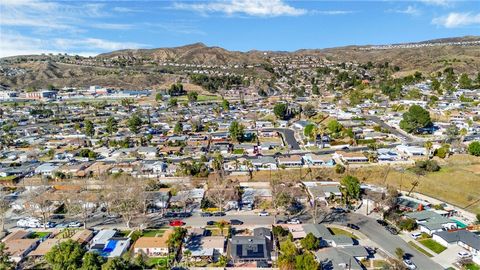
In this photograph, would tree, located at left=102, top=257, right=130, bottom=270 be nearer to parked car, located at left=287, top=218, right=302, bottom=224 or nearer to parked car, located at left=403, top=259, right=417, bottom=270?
parked car, located at left=287, top=218, right=302, bottom=224

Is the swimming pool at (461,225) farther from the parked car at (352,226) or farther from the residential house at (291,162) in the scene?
the residential house at (291,162)

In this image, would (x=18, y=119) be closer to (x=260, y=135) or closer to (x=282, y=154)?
(x=260, y=135)

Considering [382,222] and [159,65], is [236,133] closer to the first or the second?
[382,222]

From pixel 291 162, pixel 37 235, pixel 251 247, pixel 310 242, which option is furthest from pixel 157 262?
pixel 291 162

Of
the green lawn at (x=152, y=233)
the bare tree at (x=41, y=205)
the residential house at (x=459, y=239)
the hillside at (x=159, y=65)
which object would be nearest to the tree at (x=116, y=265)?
the green lawn at (x=152, y=233)

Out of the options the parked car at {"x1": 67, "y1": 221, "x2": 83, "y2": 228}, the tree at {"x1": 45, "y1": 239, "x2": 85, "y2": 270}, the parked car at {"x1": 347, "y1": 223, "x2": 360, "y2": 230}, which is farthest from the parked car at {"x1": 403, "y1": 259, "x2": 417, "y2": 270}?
the parked car at {"x1": 67, "y1": 221, "x2": 83, "y2": 228}

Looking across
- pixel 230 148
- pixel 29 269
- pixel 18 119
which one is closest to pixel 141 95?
pixel 18 119
